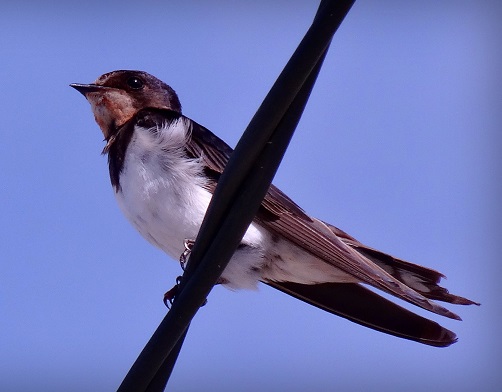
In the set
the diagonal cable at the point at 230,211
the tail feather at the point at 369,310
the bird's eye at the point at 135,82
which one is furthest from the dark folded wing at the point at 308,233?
the diagonal cable at the point at 230,211

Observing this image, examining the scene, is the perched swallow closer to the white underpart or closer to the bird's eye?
the white underpart

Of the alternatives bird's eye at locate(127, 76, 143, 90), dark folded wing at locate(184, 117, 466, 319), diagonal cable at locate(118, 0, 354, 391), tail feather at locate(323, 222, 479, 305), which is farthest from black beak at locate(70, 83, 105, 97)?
diagonal cable at locate(118, 0, 354, 391)

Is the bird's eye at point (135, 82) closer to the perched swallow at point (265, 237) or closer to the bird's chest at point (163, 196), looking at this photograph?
the perched swallow at point (265, 237)

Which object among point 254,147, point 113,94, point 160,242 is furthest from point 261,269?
point 254,147

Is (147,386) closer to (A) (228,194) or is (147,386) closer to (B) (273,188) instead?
(A) (228,194)

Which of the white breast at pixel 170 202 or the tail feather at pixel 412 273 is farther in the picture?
the white breast at pixel 170 202

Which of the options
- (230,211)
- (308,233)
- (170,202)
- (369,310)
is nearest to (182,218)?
(170,202)

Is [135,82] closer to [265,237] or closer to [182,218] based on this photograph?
[182,218]
